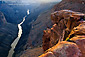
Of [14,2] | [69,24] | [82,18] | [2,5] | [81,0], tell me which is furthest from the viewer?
[14,2]

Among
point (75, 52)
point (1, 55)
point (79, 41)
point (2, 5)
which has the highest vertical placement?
point (2, 5)

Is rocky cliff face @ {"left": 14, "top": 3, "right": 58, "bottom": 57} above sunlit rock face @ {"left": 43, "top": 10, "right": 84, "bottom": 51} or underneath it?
underneath

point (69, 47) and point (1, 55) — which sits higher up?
point (69, 47)

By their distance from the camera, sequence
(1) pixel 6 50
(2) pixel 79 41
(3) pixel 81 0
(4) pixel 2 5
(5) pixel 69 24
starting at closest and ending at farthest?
1. (2) pixel 79 41
2. (5) pixel 69 24
3. (3) pixel 81 0
4. (1) pixel 6 50
5. (4) pixel 2 5

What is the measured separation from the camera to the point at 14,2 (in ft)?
433

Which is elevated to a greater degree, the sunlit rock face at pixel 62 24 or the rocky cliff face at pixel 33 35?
the sunlit rock face at pixel 62 24

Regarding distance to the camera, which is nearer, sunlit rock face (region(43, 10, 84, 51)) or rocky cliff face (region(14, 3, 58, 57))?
sunlit rock face (region(43, 10, 84, 51))

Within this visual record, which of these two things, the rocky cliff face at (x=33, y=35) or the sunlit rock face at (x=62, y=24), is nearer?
the sunlit rock face at (x=62, y=24)

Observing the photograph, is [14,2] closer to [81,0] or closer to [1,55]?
[1,55]

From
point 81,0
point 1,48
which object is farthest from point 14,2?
point 81,0

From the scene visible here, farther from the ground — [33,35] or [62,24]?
[62,24]

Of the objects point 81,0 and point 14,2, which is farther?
point 14,2

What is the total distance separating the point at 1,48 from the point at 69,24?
36521 mm

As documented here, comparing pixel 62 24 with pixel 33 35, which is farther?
pixel 33 35
